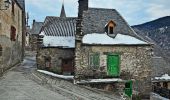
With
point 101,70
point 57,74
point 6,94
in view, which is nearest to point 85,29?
point 101,70

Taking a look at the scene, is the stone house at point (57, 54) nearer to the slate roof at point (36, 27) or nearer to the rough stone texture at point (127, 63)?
the rough stone texture at point (127, 63)

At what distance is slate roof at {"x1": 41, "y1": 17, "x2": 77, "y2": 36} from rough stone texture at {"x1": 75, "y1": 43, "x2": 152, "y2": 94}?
6.60 m

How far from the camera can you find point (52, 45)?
90.2ft

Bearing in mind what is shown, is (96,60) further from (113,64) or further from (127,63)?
(127,63)

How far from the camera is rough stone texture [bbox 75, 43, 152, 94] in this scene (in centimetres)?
2334

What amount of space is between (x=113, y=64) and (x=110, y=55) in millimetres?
769

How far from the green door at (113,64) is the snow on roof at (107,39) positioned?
122 cm

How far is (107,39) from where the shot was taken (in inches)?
949

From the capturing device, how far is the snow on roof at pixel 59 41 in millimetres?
27594

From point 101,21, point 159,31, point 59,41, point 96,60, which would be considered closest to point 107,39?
point 96,60

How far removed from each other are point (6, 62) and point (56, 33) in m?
6.77

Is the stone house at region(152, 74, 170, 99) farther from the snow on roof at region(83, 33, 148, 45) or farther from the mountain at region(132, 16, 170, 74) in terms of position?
the mountain at region(132, 16, 170, 74)

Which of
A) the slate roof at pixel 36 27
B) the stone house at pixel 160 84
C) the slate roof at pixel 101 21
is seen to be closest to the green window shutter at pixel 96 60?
the slate roof at pixel 101 21

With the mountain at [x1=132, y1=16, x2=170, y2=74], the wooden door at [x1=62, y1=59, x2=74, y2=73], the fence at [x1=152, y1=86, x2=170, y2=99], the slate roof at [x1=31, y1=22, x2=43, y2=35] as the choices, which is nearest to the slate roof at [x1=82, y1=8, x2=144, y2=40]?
the wooden door at [x1=62, y1=59, x2=74, y2=73]
